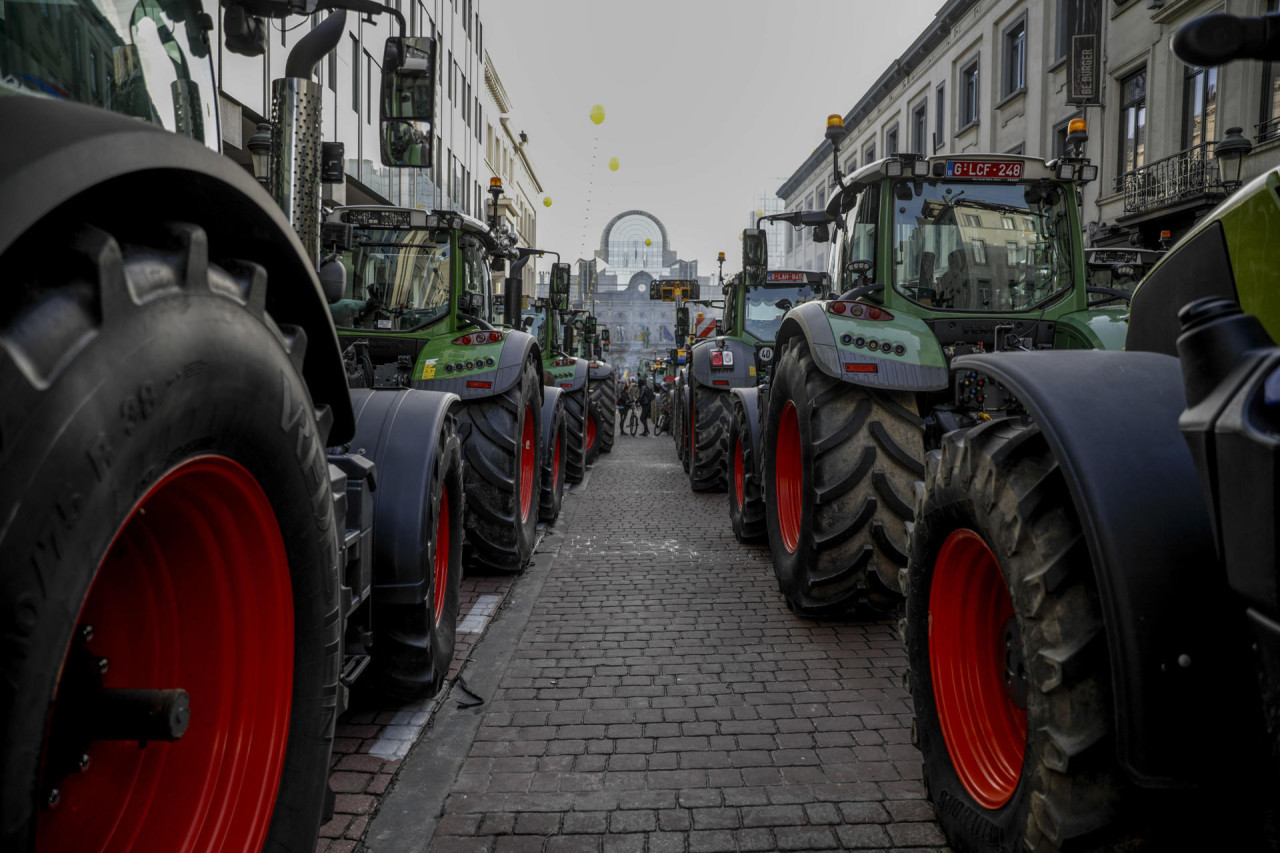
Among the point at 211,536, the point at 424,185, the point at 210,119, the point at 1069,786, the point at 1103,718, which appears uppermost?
the point at 424,185

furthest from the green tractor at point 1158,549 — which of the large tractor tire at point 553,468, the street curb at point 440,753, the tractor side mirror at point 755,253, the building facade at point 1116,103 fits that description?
the building facade at point 1116,103

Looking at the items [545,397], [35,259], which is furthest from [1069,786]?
[545,397]

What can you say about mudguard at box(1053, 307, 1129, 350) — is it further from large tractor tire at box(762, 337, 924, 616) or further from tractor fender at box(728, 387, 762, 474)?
tractor fender at box(728, 387, 762, 474)

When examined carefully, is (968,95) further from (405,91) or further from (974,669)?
(974,669)

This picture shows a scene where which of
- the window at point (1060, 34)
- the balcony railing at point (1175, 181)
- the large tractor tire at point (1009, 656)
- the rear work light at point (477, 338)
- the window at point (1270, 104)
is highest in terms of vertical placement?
the window at point (1060, 34)

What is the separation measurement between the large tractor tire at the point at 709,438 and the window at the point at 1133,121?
12531mm

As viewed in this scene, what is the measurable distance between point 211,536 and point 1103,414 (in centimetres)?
177

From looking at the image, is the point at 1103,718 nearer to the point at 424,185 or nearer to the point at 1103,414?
the point at 1103,414

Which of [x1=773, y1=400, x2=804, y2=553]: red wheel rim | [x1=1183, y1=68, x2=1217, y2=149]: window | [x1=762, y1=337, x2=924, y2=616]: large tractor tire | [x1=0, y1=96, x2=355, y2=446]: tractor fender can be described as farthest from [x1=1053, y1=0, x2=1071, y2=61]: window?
[x1=0, y1=96, x2=355, y2=446]: tractor fender

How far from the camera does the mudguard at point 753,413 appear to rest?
22.4ft

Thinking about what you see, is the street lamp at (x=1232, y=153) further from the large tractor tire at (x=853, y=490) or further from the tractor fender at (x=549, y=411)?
the large tractor tire at (x=853, y=490)

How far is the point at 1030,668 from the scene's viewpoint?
1.93 m

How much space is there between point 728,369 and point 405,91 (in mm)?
7324

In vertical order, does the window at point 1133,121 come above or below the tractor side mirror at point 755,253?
above
